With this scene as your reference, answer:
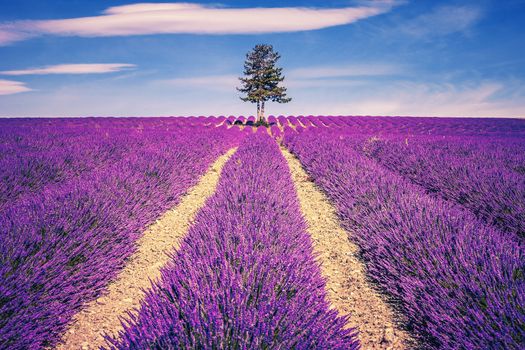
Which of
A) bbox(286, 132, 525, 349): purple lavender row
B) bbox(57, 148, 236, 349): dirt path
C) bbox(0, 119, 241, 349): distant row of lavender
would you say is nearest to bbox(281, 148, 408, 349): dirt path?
bbox(286, 132, 525, 349): purple lavender row

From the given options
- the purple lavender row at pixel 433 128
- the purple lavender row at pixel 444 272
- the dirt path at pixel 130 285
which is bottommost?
the dirt path at pixel 130 285

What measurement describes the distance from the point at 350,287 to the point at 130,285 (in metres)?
2.10

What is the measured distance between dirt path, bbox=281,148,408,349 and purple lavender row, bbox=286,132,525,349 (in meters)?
0.13

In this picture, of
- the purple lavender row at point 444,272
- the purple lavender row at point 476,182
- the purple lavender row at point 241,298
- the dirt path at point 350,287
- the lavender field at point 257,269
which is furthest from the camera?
the purple lavender row at point 476,182

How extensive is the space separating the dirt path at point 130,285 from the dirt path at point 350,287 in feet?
5.03

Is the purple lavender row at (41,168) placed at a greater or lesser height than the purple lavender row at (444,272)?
greater

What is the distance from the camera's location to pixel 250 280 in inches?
70.8

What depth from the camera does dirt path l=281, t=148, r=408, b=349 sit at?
2.28 metres

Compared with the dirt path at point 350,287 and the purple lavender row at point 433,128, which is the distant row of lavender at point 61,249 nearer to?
the dirt path at point 350,287

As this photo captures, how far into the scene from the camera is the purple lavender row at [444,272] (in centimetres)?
176

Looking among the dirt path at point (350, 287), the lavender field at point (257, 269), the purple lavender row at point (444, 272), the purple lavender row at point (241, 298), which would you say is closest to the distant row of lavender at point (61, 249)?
the lavender field at point (257, 269)

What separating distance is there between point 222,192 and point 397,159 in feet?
19.1

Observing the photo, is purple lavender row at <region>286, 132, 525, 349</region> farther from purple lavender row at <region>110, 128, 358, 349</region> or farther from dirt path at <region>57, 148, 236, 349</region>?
dirt path at <region>57, 148, 236, 349</region>

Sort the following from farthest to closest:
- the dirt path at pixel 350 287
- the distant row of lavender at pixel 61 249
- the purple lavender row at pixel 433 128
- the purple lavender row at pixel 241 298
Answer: the purple lavender row at pixel 433 128 < the dirt path at pixel 350 287 < the distant row of lavender at pixel 61 249 < the purple lavender row at pixel 241 298
